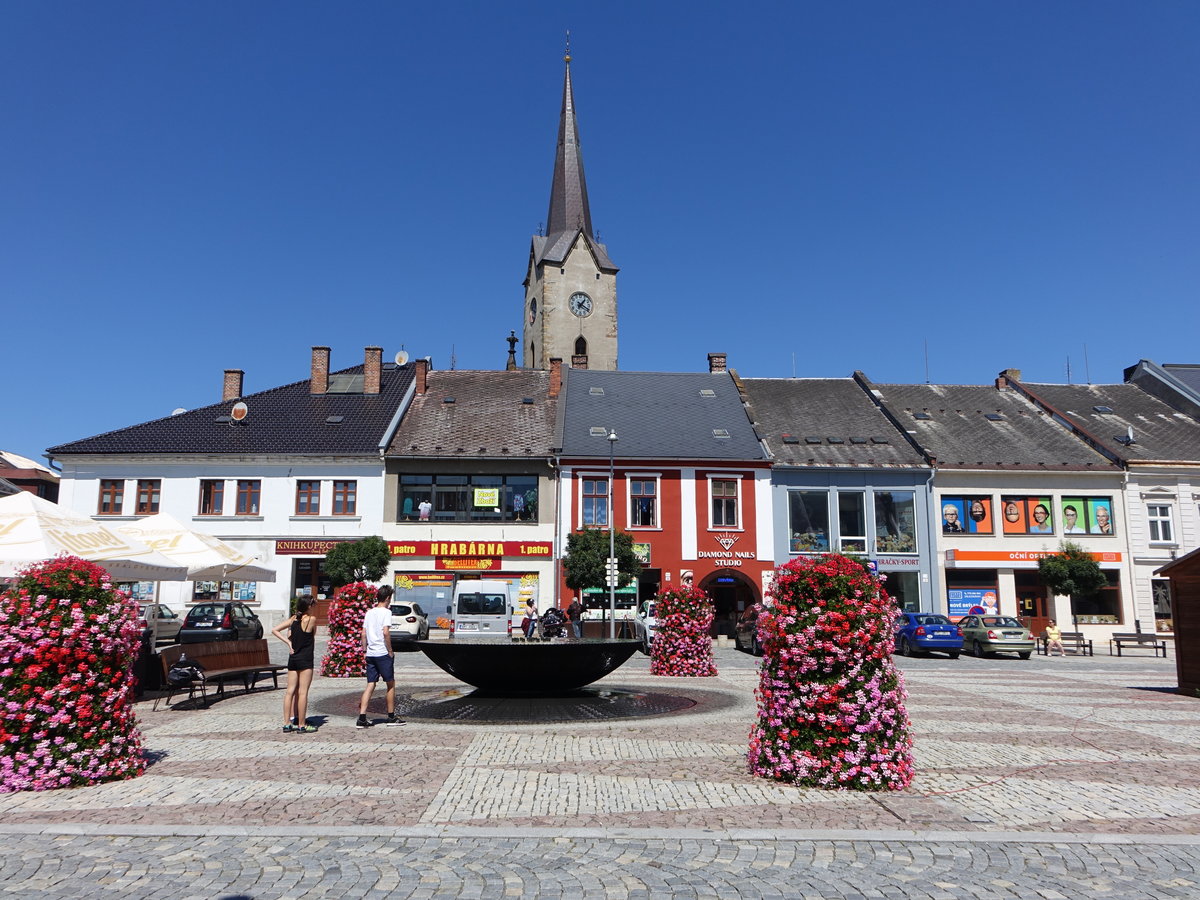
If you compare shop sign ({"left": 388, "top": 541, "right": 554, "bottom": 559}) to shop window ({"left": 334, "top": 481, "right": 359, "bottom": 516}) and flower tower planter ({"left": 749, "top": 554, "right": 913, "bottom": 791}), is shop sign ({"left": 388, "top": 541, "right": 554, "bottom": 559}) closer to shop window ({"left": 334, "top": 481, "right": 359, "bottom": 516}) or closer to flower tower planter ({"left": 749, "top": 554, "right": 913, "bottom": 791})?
shop window ({"left": 334, "top": 481, "right": 359, "bottom": 516})

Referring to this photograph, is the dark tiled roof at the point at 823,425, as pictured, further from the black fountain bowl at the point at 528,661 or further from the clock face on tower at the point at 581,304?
the black fountain bowl at the point at 528,661

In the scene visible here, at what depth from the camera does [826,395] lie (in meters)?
44.8

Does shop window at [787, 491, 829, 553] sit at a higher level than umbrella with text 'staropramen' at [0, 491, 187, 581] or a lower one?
higher

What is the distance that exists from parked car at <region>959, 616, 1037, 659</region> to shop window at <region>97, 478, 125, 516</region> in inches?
1245

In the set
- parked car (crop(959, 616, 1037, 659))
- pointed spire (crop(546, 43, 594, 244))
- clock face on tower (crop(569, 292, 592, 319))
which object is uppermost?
pointed spire (crop(546, 43, 594, 244))

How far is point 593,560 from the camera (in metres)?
34.2

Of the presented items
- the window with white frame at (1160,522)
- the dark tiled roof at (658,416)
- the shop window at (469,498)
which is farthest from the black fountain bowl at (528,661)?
the window with white frame at (1160,522)

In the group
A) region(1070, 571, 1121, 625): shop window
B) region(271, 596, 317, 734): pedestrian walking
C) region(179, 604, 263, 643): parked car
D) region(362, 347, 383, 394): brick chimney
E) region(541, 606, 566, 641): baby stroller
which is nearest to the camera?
region(271, 596, 317, 734): pedestrian walking

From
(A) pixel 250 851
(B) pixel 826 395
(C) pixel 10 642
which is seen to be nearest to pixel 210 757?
(C) pixel 10 642

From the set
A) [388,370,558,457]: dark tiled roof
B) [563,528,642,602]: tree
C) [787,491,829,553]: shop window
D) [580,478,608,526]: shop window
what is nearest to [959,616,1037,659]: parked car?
[787,491,829,553]: shop window

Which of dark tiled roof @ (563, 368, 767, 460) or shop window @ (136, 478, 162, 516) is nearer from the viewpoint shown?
shop window @ (136, 478, 162, 516)

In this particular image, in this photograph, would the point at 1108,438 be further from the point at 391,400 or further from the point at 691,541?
the point at 391,400

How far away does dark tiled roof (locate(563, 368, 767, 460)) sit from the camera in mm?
38531

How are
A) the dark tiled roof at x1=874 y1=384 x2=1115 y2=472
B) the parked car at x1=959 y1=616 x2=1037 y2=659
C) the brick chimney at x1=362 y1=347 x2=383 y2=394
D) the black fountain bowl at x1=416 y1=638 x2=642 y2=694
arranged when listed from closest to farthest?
the black fountain bowl at x1=416 y1=638 x2=642 y2=694
the parked car at x1=959 y1=616 x2=1037 y2=659
the dark tiled roof at x1=874 y1=384 x2=1115 y2=472
the brick chimney at x1=362 y1=347 x2=383 y2=394
